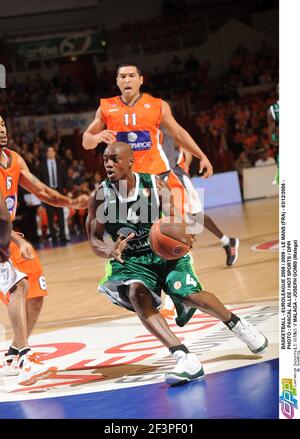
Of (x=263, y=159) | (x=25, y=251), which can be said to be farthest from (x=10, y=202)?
(x=263, y=159)

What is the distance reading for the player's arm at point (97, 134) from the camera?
5.56 m

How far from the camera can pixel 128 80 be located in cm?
556

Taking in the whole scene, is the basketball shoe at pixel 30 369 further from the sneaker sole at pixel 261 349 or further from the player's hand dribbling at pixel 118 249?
the sneaker sole at pixel 261 349

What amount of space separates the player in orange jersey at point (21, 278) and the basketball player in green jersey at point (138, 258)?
381 millimetres

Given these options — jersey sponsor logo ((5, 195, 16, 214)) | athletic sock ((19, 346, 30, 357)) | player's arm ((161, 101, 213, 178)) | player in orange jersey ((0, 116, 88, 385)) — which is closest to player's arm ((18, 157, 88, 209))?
player in orange jersey ((0, 116, 88, 385))

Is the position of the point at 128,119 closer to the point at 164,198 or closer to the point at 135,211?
the point at 164,198

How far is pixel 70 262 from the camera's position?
388 inches

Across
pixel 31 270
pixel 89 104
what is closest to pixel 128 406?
pixel 31 270

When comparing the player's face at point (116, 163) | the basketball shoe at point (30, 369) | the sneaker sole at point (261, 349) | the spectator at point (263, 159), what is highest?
the player's face at point (116, 163)

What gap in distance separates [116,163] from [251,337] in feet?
4.26

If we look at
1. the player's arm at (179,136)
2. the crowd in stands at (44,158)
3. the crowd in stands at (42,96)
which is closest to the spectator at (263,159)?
the crowd in stands at (44,158)

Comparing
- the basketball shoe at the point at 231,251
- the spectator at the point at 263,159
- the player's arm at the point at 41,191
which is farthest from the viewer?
the spectator at the point at 263,159

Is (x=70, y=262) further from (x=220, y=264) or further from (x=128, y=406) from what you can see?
(x=128, y=406)
